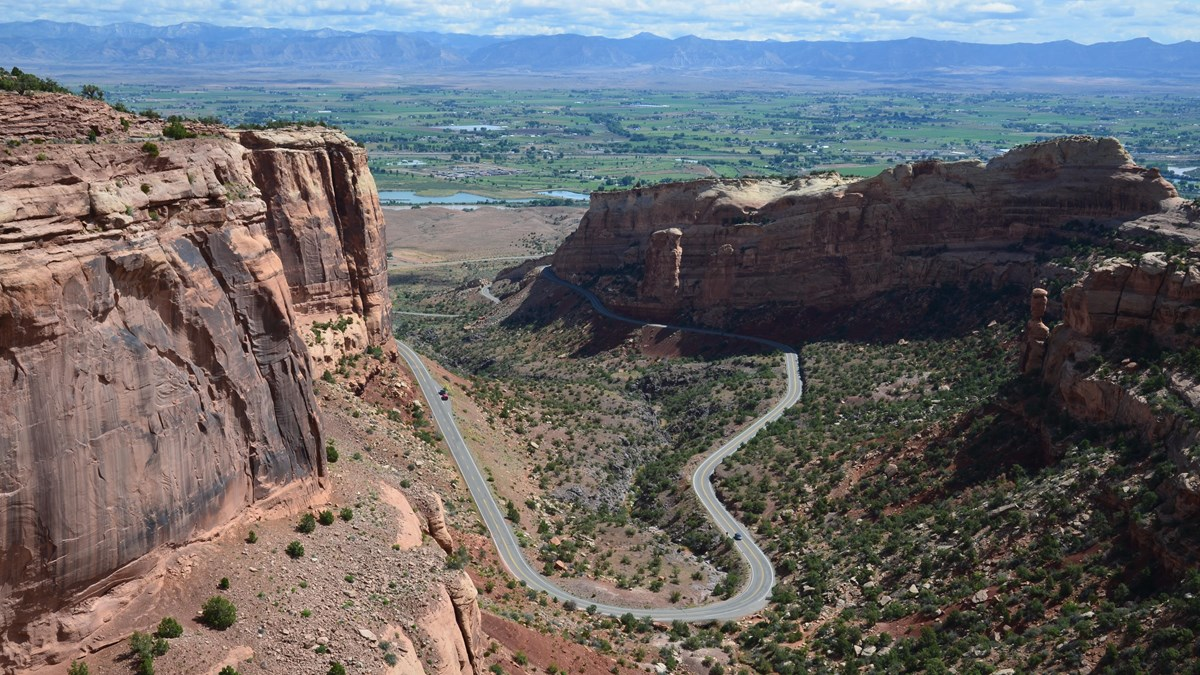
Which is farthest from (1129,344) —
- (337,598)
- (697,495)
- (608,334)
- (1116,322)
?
(608,334)

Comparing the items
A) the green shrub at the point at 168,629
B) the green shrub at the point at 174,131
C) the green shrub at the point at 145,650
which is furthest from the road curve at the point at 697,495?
the green shrub at the point at 174,131

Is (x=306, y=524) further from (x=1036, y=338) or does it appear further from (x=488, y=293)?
(x=488, y=293)

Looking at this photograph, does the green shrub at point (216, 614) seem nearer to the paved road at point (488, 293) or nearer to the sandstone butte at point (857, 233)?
the sandstone butte at point (857, 233)

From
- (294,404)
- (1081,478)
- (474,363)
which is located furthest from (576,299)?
(294,404)

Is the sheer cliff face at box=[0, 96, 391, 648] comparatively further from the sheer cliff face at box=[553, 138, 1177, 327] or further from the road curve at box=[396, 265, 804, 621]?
the sheer cliff face at box=[553, 138, 1177, 327]

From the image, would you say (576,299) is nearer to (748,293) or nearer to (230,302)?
(748,293)

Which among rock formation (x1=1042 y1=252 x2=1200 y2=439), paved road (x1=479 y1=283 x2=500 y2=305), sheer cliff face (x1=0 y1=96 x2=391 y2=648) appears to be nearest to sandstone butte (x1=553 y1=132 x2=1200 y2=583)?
rock formation (x1=1042 y1=252 x2=1200 y2=439)

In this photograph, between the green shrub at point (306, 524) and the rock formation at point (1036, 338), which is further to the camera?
the rock formation at point (1036, 338)
